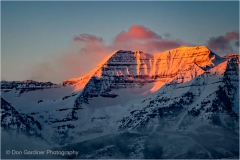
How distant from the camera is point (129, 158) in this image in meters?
173

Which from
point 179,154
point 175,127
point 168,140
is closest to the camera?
point 179,154

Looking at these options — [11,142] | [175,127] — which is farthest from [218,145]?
[11,142]

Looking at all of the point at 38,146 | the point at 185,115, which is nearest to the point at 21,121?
the point at 38,146

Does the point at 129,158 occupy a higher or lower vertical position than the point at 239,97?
lower

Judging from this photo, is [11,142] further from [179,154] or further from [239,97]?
[239,97]

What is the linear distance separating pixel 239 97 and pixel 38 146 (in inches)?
2221

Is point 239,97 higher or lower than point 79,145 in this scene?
higher

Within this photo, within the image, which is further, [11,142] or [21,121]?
[21,121]

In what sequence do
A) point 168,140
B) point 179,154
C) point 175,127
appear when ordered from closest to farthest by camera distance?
1. point 179,154
2. point 168,140
3. point 175,127

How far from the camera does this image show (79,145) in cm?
18725

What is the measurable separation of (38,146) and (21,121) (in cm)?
1364

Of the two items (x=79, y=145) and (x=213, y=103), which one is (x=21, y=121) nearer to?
(x=79, y=145)

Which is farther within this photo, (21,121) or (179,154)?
(21,121)

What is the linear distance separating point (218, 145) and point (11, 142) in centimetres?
4896
